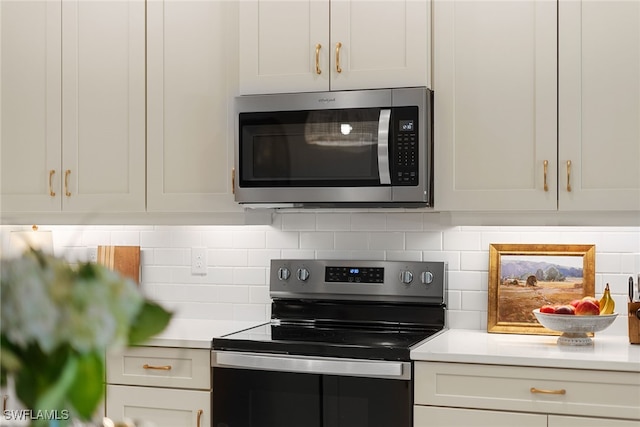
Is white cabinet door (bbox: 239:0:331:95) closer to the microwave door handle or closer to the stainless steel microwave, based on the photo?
the stainless steel microwave

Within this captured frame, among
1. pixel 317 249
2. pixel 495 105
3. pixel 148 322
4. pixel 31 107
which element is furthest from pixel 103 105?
pixel 148 322

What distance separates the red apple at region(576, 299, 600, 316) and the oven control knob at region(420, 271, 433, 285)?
59 cm

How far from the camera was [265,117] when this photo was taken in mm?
3064

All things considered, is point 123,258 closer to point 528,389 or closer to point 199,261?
point 199,261

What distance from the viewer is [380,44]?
2.96 m

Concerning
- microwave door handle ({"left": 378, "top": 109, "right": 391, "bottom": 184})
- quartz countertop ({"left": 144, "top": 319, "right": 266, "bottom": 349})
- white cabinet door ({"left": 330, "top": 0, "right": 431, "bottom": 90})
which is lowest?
quartz countertop ({"left": 144, "top": 319, "right": 266, "bottom": 349})

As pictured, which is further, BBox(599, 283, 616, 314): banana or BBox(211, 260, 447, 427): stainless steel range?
BBox(599, 283, 616, 314): banana

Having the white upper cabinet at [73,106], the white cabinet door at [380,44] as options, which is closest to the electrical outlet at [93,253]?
the white upper cabinet at [73,106]

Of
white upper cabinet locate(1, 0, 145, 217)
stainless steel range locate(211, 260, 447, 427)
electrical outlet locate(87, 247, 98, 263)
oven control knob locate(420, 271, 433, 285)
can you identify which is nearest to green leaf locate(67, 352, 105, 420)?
stainless steel range locate(211, 260, 447, 427)

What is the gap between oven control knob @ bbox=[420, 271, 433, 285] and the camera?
10.4ft

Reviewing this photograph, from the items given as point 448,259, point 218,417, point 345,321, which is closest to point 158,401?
point 218,417

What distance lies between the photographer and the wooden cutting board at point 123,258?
3639 millimetres

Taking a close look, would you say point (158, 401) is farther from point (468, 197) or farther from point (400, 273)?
point (468, 197)

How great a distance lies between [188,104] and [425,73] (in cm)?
93
